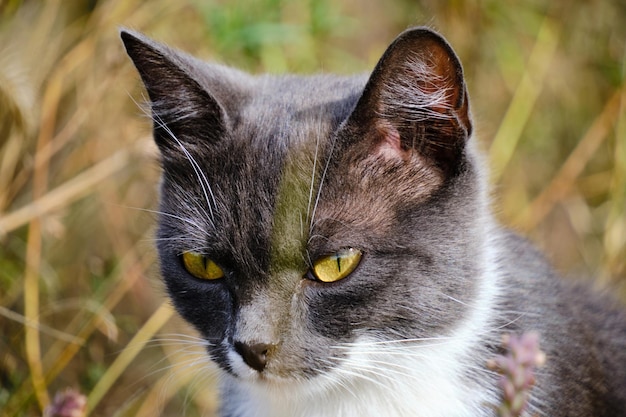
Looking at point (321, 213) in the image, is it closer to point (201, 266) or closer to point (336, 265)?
point (336, 265)

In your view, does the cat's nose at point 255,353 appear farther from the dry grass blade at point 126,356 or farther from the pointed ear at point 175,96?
the dry grass blade at point 126,356

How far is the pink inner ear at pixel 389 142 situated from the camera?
1894mm

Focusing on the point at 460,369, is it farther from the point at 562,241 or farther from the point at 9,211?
the point at 562,241

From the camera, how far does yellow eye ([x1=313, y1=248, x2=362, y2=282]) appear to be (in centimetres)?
182

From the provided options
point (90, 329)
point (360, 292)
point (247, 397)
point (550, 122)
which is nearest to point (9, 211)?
point (90, 329)

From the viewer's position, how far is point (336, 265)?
182 centimetres

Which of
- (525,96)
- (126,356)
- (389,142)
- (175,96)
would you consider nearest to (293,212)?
(389,142)

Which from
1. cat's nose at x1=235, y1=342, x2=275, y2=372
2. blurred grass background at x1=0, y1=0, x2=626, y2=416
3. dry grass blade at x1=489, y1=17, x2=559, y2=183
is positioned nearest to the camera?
cat's nose at x1=235, y1=342, x2=275, y2=372

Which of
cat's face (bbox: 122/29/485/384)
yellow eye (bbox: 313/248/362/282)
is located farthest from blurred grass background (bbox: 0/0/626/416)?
yellow eye (bbox: 313/248/362/282)

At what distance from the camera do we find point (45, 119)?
9.77 feet

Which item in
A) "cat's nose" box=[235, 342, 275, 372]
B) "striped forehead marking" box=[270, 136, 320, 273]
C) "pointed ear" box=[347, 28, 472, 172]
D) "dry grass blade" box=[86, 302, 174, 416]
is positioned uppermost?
"pointed ear" box=[347, 28, 472, 172]

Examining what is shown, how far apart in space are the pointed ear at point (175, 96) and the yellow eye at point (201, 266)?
0.27m

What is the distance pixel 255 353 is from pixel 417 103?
2.07ft

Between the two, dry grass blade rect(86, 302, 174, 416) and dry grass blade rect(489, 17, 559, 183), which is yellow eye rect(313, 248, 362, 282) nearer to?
dry grass blade rect(86, 302, 174, 416)
